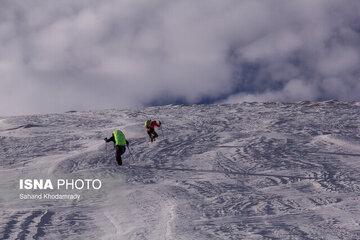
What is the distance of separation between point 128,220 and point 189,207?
1.60 m

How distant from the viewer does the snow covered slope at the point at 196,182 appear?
30.8 feet

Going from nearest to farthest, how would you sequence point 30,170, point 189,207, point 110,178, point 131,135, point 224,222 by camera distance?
point 224,222 < point 189,207 < point 110,178 < point 30,170 < point 131,135

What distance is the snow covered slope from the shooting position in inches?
370

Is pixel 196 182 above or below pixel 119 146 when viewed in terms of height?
below

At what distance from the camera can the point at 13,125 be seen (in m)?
31.6

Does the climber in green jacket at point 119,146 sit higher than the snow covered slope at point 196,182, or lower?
higher

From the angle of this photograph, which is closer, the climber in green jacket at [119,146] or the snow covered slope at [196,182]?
the snow covered slope at [196,182]

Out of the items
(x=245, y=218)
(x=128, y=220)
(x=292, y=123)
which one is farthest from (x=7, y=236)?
(x=292, y=123)

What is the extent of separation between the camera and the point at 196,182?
45.9ft

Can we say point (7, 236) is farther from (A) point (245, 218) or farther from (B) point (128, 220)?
(A) point (245, 218)

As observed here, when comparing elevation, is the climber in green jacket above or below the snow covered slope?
above

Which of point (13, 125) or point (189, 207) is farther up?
point (13, 125)

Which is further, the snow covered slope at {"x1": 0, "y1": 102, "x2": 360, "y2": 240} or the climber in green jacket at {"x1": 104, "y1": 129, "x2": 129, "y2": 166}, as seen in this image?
the climber in green jacket at {"x1": 104, "y1": 129, "x2": 129, "y2": 166}

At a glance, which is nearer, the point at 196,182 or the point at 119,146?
the point at 196,182
